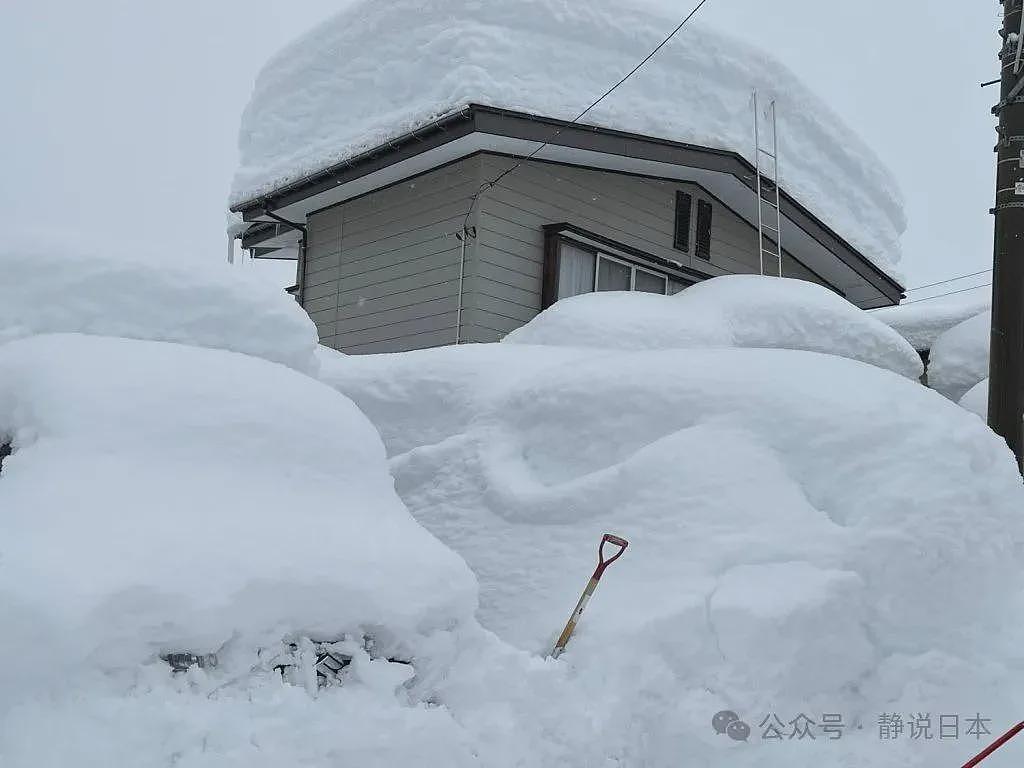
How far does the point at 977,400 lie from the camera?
10.9m

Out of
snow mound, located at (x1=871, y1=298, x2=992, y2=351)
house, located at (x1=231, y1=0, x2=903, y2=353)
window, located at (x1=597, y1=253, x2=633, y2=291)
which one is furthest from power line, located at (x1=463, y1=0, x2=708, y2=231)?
snow mound, located at (x1=871, y1=298, x2=992, y2=351)

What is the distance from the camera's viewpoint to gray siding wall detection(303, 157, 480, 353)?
10312 mm

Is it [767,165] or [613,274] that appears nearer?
[613,274]

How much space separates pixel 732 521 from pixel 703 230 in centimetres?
841

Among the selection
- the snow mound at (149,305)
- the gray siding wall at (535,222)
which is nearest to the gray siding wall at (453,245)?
the gray siding wall at (535,222)

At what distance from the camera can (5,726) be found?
243cm

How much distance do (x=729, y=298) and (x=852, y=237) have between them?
4727mm

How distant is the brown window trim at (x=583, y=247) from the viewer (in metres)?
10.4

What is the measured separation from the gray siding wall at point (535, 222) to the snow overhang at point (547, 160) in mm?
176

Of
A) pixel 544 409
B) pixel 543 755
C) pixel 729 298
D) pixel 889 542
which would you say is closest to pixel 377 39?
pixel 729 298

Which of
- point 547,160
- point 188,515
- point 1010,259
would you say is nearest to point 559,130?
point 547,160

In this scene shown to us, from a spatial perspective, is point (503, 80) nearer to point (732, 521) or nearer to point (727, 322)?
point (727, 322)

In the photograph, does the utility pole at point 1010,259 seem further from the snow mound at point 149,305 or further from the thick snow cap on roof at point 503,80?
the snow mound at point 149,305

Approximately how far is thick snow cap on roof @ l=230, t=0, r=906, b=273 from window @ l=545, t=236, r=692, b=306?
1396mm
